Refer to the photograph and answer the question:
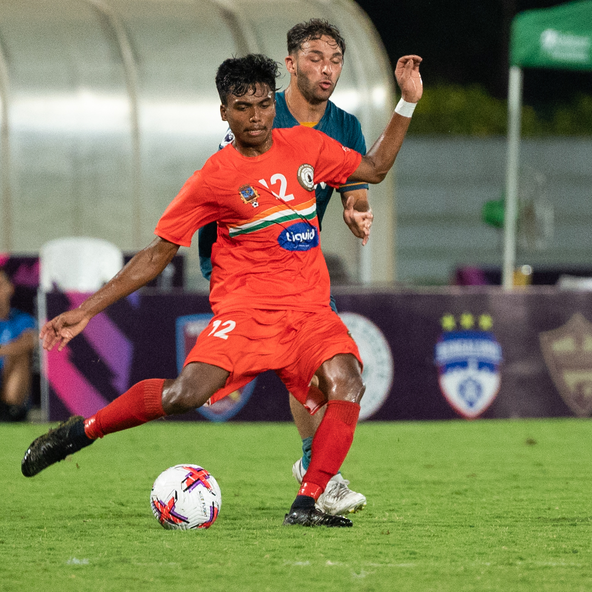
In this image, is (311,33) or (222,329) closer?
(222,329)

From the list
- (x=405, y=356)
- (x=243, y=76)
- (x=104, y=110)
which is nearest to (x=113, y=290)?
(x=243, y=76)

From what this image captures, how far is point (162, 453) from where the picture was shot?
7426mm

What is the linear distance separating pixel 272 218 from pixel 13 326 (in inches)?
196

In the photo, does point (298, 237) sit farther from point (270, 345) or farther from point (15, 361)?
point (15, 361)

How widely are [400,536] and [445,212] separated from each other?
15.9m

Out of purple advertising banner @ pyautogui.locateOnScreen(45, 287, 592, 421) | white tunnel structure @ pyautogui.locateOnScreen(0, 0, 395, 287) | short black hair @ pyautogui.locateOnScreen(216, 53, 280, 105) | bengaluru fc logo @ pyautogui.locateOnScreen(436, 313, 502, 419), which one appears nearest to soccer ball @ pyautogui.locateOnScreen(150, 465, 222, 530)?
short black hair @ pyautogui.locateOnScreen(216, 53, 280, 105)

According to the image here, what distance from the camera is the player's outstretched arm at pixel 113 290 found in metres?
4.62

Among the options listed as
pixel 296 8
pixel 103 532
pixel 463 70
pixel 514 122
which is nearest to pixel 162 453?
pixel 103 532

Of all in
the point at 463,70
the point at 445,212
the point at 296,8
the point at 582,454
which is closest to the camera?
the point at 582,454

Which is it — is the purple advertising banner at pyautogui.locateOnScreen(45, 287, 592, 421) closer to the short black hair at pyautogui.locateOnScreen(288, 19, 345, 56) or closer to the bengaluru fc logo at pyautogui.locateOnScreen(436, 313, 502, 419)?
the bengaluru fc logo at pyautogui.locateOnScreen(436, 313, 502, 419)

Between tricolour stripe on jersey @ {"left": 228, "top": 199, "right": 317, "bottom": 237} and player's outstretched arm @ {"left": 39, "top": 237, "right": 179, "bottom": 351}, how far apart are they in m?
0.29

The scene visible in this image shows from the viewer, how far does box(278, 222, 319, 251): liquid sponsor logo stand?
4845mm

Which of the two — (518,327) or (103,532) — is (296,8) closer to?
(518,327)

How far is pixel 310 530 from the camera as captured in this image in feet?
15.0
